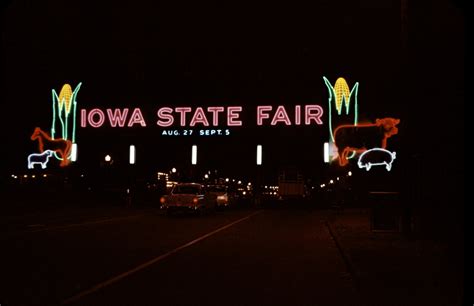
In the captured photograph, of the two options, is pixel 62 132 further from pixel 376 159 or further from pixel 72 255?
pixel 72 255

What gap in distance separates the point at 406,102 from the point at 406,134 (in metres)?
0.96

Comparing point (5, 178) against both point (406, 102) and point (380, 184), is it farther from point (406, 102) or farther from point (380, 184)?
point (406, 102)

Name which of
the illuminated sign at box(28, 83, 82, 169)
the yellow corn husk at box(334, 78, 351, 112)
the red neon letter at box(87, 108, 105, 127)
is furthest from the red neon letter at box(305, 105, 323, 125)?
the illuminated sign at box(28, 83, 82, 169)

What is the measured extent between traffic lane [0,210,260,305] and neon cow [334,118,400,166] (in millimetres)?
17932

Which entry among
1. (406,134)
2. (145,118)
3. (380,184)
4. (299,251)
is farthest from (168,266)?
(145,118)

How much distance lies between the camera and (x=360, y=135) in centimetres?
4353

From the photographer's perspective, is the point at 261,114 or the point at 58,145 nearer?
the point at 261,114

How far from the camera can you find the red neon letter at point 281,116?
45.1 metres

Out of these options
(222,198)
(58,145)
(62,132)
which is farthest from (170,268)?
(58,145)

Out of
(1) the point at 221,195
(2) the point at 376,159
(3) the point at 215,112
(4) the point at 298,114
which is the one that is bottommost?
(1) the point at 221,195

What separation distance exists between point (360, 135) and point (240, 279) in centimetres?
3232

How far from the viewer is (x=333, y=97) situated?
43219 millimetres

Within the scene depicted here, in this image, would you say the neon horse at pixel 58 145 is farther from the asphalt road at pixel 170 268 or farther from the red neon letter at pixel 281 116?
the asphalt road at pixel 170 268

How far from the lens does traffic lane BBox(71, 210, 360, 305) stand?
10.4 m
